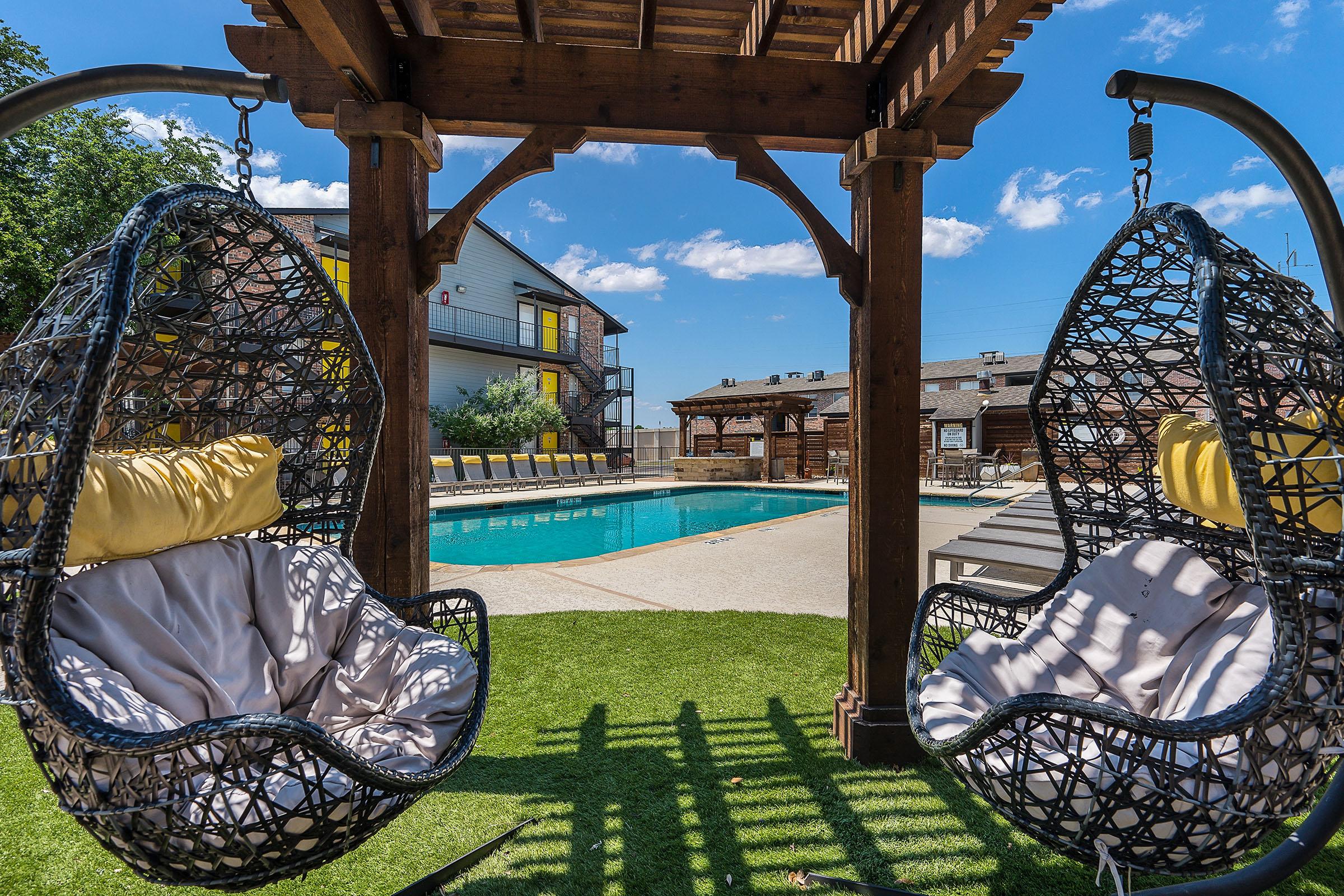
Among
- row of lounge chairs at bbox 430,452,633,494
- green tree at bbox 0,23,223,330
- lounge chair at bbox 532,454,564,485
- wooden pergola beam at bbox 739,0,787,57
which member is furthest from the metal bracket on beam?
lounge chair at bbox 532,454,564,485

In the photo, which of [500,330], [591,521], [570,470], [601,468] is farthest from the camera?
[500,330]

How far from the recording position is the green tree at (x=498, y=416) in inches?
620

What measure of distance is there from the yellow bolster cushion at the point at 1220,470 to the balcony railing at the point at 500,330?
1566 cm

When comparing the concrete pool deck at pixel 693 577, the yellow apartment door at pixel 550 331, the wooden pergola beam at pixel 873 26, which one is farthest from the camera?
the yellow apartment door at pixel 550 331

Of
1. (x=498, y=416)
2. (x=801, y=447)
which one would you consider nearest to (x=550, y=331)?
(x=498, y=416)

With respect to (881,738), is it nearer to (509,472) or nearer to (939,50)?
(939,50)

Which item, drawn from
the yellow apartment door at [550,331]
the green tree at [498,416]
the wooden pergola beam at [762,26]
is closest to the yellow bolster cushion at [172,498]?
the wooden pergola beam at [762,26]

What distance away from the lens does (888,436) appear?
223cm

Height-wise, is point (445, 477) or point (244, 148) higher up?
point (244, 148)

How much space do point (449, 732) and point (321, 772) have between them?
0.37 m

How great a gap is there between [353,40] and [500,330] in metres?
17.1

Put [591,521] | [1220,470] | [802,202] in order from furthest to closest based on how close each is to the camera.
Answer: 1. [591,521]
2. [802,202]
3. [1220,470]

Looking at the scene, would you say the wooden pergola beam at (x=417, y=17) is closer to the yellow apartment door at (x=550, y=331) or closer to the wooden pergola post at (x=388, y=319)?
the wooden pergola post at (x=388, y=319)

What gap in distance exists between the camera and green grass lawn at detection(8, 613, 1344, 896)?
155 cm
